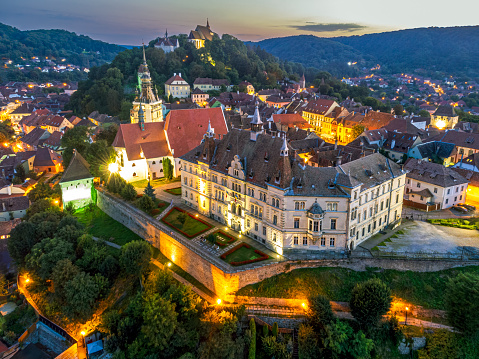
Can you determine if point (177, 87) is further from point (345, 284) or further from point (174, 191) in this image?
point (345, 284)

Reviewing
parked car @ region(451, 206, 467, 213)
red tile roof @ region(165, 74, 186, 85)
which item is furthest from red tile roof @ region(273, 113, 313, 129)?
red tile roof @ region(165, 74, 186, 85)

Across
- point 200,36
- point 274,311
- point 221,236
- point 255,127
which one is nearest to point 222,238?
point 221,236

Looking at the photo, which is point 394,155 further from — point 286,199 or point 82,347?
point 82,347

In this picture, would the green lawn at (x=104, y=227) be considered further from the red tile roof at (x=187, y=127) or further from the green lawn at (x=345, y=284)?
the green lawn at (x=345, y=284)

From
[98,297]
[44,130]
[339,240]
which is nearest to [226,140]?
[339,240]

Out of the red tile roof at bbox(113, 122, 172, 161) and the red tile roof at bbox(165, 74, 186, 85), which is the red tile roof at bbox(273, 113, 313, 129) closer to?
the red tile roof at bbox(113, 122, 172, 161)

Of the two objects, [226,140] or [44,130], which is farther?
[44,130]
